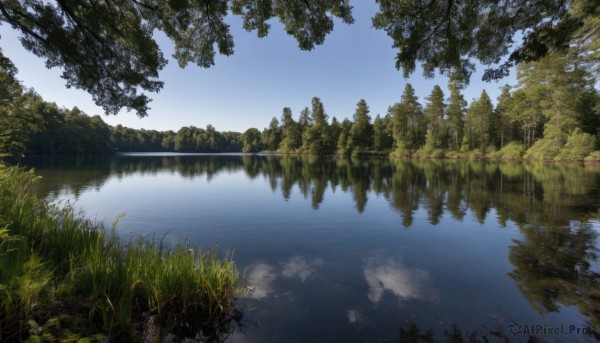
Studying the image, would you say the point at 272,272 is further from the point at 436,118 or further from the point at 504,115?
the point at 436,118

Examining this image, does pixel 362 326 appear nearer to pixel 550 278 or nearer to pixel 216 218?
pixel 550 278

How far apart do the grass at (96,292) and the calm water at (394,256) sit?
39.6 inches

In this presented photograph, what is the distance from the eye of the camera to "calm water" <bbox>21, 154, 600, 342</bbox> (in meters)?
5.86

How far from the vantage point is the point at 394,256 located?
966cm

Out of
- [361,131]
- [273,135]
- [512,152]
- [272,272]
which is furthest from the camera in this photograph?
[273,135]

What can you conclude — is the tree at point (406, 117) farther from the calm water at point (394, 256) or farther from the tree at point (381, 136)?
the calm water at point (394, 256)

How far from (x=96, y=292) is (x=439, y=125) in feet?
289

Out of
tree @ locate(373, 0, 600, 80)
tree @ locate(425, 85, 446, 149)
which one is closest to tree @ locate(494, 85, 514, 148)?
tree @ locate(425, 85, 446, 149)

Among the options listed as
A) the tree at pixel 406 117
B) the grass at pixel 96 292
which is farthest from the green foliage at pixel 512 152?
the grass at pixel 96 292

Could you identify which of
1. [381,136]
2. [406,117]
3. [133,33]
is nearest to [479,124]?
[406,117]

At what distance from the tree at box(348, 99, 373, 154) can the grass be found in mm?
91302

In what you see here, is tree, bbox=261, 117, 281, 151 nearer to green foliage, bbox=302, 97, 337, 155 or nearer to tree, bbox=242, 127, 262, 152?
tree, bbox=242, 127, 262, 152

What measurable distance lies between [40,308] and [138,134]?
213154mm

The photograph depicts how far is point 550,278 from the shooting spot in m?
7.59
